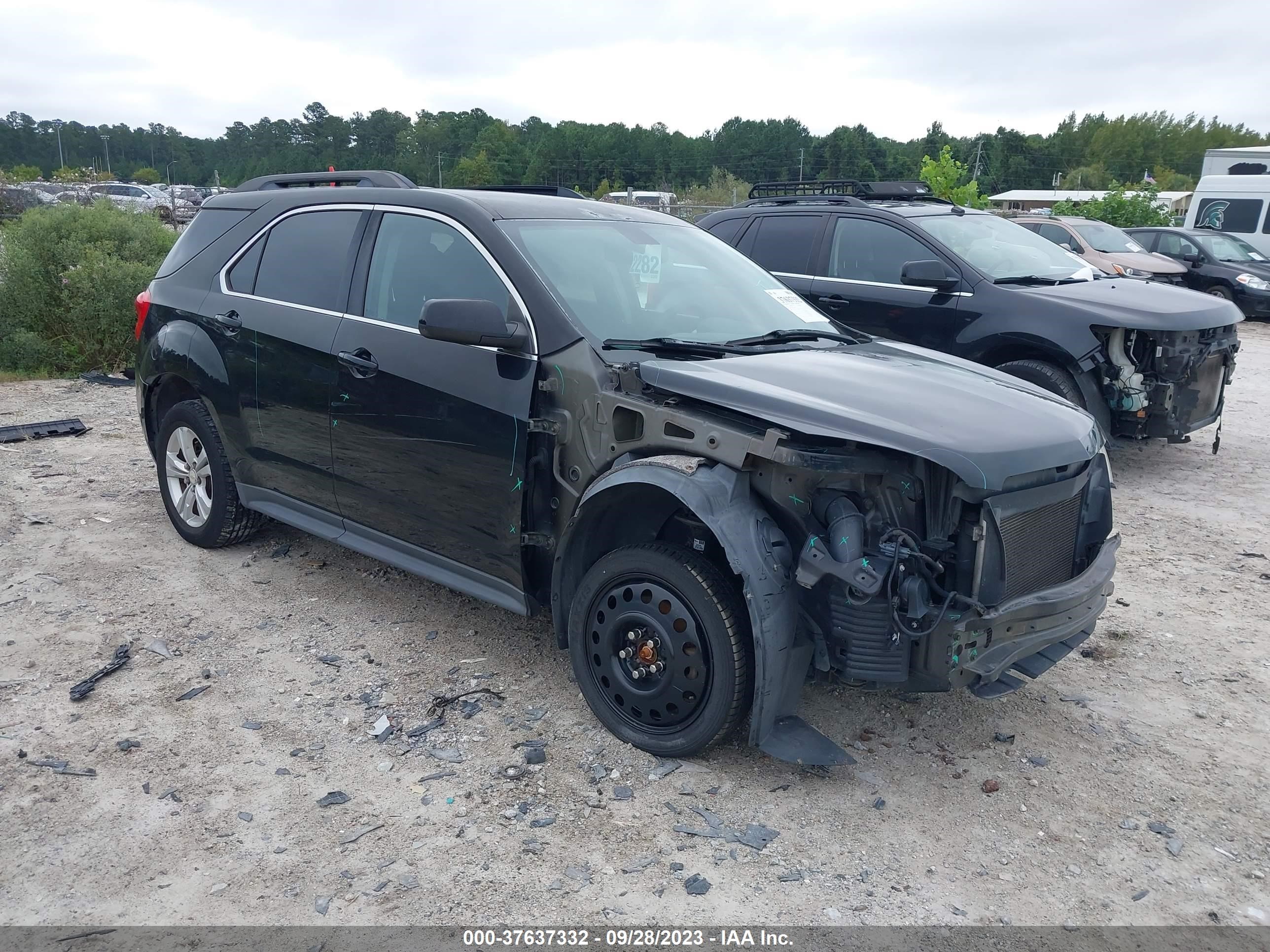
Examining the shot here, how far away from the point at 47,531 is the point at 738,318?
434 centimetres

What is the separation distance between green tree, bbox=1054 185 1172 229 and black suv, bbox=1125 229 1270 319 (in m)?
4.94

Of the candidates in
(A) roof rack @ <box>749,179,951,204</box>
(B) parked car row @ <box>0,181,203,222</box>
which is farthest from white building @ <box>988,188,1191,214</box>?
(A) roof rack @ <box>749,179,951,204</box>

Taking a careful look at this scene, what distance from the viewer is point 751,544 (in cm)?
310

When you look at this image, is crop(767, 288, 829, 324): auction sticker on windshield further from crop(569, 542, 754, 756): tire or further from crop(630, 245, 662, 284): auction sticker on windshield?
crop(569, 542, 754, 756): tire

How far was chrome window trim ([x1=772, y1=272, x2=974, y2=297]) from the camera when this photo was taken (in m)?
7.48

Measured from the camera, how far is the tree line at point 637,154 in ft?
166

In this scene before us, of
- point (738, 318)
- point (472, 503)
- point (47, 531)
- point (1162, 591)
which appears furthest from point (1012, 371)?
point (47, 531)

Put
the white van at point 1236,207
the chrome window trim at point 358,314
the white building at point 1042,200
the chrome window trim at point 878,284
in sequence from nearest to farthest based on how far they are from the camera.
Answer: the chrome window trim at point 358,314, the chrome window trim at point 878,284, the white van at point 1236,207, the white building at point 1042,200

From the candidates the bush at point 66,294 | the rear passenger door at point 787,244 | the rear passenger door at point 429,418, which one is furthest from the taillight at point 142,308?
the bush at point 66,294

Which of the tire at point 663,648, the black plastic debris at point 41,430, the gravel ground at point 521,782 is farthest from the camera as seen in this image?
the black plastic debris at point 41,430

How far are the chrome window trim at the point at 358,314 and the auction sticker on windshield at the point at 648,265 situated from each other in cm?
60

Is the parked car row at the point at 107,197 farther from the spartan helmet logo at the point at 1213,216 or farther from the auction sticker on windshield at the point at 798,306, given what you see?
the spartan helmet logo at the point at 1213,216

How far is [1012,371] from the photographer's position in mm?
7191

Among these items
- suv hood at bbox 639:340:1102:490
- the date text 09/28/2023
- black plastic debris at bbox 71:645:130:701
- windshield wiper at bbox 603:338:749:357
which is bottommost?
black plastic debris at bbox 71:645:130:701
